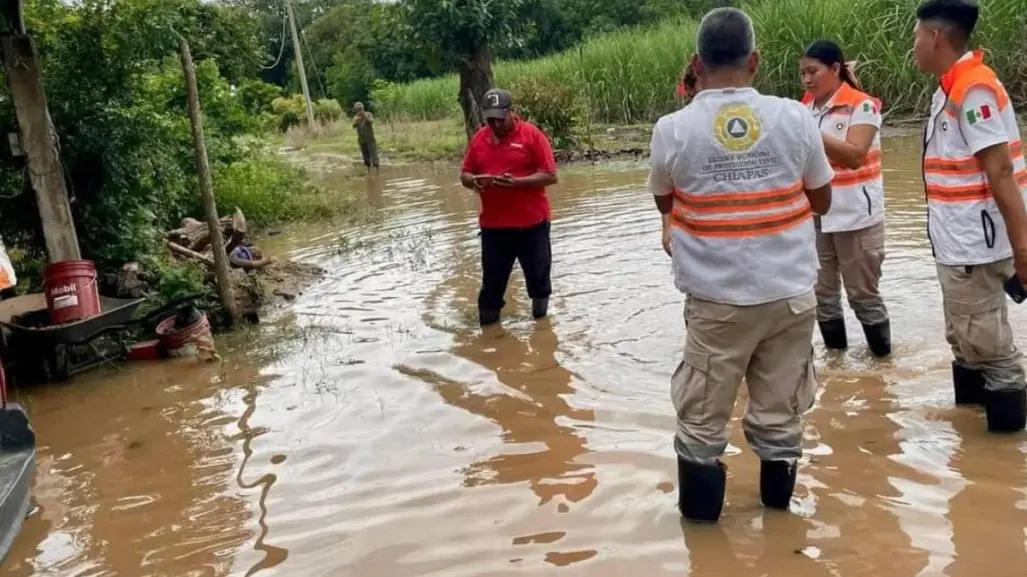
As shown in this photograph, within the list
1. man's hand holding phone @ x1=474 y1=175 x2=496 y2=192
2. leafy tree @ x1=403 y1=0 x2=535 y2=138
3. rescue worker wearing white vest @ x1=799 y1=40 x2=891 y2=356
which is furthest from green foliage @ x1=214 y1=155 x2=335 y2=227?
rescue worker wearing white vest @ x1=799 y1=40 x2=891 y2=356

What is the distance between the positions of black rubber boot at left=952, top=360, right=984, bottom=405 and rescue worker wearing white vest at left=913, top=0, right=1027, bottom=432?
290 millimetres

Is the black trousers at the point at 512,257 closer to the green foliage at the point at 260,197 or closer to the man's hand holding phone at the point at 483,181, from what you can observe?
the man's hand holding phone at the point at 483,181

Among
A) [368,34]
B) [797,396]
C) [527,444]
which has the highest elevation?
[368,34]

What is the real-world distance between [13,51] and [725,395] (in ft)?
20.1

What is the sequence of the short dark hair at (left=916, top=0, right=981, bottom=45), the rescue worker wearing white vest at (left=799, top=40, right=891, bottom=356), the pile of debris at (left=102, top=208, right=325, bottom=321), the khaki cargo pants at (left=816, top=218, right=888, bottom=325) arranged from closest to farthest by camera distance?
the short dark hair at (left=916, top=0, right=981, bottom=45) → the rescue worker wearing white vest at (left=799, top=40, right=891, bottom=356) → the khaki cargo pants at (left=816, top=218, right=888, bottom=325) → the pile of debris at (left=102, top=208, right=325, bottom=321)

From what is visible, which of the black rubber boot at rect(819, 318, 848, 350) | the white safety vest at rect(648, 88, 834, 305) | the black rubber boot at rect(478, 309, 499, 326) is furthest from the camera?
the black rubber boot at rect(478, 309, 499, 326)

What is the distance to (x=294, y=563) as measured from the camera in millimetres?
3740

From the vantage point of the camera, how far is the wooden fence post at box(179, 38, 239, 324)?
7.63 m

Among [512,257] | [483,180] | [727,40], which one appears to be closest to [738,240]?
[727,40]

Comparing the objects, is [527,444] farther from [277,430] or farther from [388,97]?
[388,97]

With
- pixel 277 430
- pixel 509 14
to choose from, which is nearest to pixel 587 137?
pixel 509 14

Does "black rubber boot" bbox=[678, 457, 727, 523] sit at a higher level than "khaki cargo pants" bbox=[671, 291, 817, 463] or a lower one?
lower

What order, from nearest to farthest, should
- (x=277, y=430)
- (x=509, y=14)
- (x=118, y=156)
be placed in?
(x=277, y=430)
(x=118, y=156)
(x=509, y=14)

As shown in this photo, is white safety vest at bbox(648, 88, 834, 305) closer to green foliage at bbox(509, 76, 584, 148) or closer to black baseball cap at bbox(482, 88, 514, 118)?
black baseball cap at bbox(482, 88, 514, 118)
